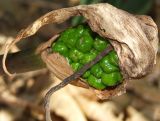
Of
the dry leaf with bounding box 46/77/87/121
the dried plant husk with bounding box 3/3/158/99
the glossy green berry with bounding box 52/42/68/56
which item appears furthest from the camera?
the dry leaf with bounding box 46/77/87/121

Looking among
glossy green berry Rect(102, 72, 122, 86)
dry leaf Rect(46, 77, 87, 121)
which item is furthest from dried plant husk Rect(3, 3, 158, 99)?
dry leaf Rect(46, 77, 87, 121)

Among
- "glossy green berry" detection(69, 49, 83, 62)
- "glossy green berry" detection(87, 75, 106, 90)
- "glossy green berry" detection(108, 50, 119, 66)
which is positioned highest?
"glossy green berry" detection(69, 49, 83, 62)

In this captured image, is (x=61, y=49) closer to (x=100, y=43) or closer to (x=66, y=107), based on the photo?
(x=100, y=43)

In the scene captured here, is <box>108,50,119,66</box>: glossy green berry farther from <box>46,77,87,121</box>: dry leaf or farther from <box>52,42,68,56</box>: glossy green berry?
<box>46,77,87,121</box>: dry leaf

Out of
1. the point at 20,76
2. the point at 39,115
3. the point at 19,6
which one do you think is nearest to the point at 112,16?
the point at 39,115

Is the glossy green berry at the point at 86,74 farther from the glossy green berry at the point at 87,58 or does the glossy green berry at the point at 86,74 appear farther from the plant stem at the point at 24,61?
the plant stem at the point at 24,61

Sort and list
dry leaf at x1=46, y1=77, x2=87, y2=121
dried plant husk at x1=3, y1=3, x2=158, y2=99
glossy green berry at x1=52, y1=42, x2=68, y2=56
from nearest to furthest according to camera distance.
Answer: dried plant husk at x1=3, y1=3, x2=158, y2=99 < glossy green berry at x1=52, y1=42, x2=68, y2=56 < dry leaf at x1=46, y1=77, x2=87, y2=121

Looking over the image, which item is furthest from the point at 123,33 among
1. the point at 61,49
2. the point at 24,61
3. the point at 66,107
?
the point at 66,107

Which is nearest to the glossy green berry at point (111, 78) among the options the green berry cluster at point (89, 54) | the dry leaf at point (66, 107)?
the green berry cluster at point (89, 54)
